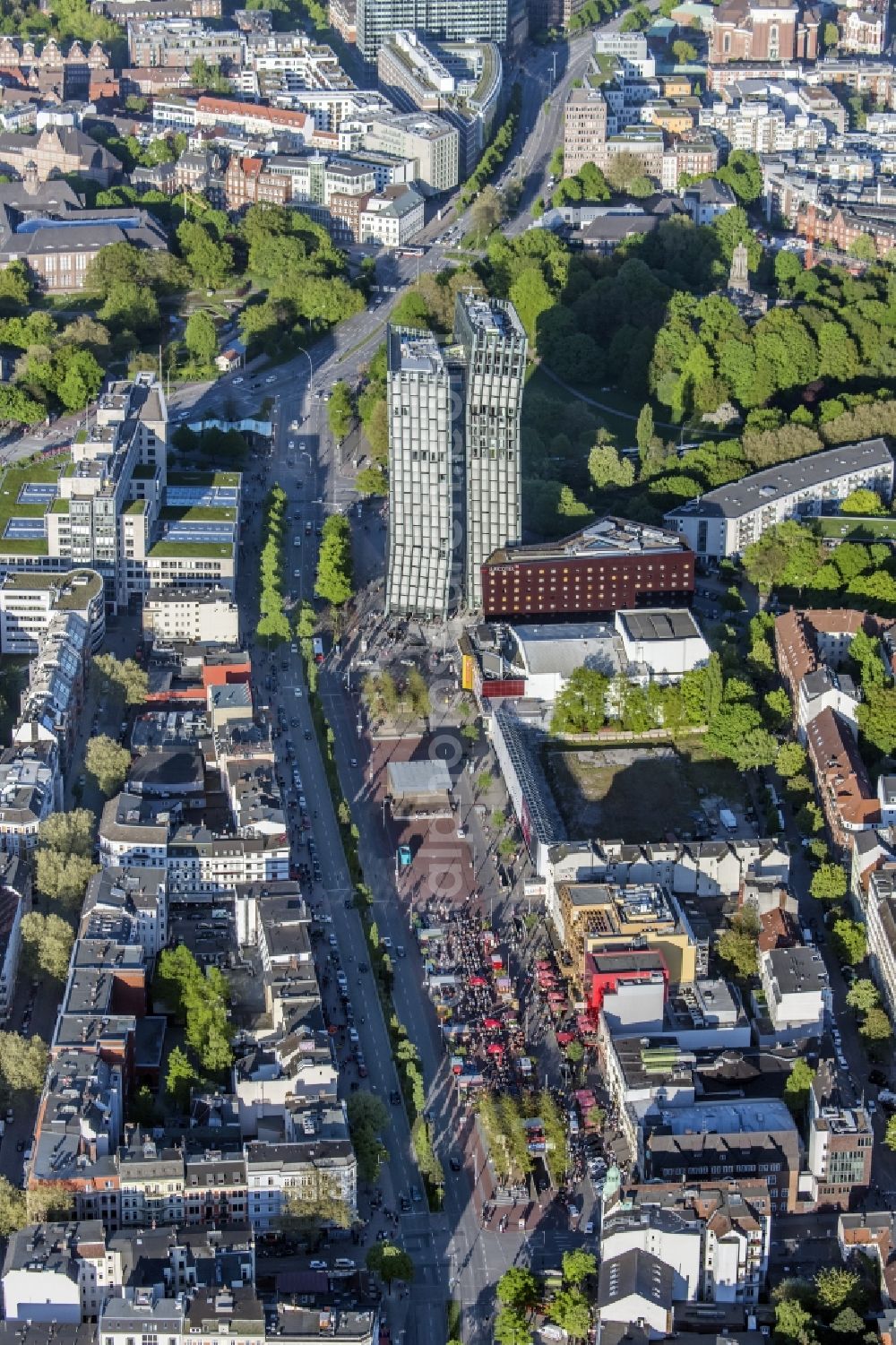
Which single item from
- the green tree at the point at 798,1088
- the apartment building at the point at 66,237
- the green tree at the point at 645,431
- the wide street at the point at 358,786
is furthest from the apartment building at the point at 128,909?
the apartment building at the point at 66,237

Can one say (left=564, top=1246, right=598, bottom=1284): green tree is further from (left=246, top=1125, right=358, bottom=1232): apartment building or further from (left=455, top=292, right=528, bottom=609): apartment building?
(left=455, top=292, right=528, bottom=609): apartment building

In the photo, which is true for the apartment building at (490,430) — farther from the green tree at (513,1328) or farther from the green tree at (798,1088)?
the green tree at (513,1328)

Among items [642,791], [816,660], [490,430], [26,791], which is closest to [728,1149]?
[642,791]

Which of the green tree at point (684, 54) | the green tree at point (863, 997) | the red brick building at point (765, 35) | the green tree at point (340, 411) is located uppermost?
the red brick building at point (765, 35)

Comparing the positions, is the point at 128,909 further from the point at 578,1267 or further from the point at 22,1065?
the point at 578,1267

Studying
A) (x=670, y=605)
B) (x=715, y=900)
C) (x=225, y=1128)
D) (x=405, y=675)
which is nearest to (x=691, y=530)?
(x=670, y=605)

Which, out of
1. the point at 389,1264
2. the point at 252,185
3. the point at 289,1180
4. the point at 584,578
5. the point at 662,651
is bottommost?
the point at 389,1264

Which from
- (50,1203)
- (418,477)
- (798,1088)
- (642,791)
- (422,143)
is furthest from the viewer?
(422,143)
